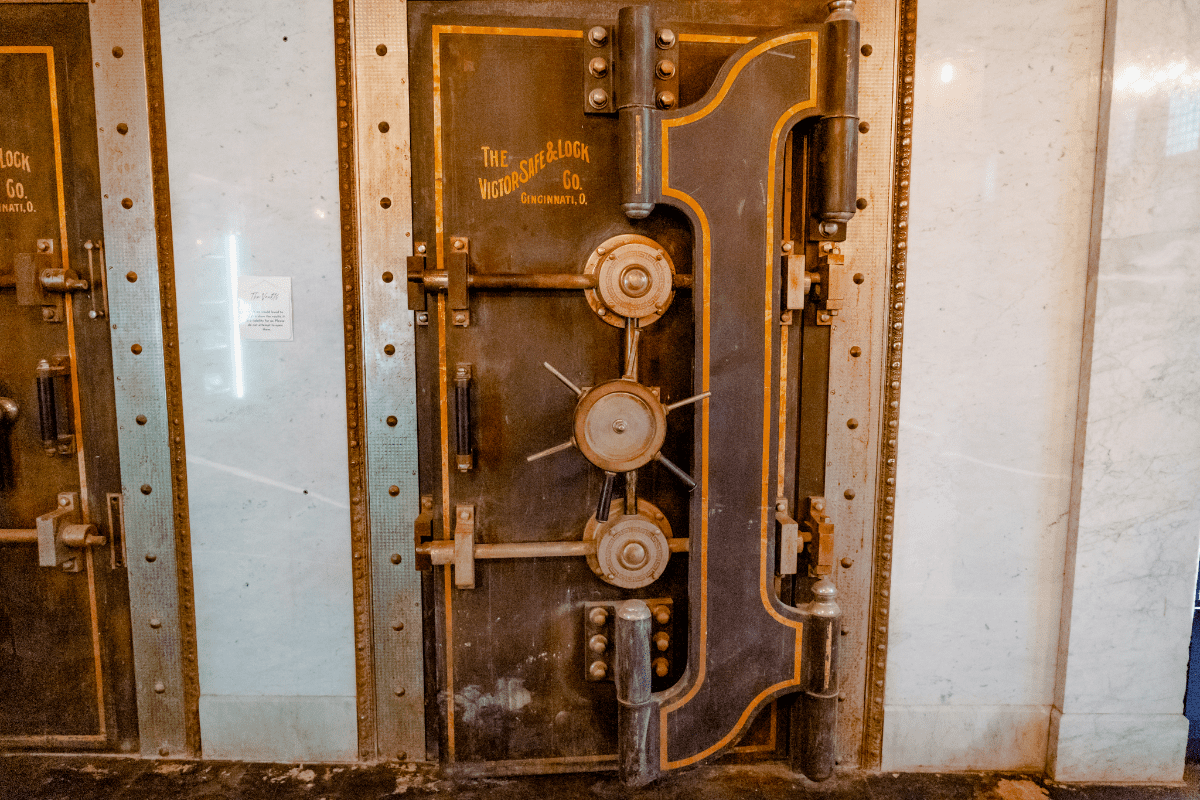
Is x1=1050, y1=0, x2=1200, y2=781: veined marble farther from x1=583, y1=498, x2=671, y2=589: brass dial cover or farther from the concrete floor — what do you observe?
x1=583, y1=498, x2=671, y2=589: brass dial cover

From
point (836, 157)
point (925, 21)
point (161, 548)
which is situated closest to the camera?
point (836, 157)

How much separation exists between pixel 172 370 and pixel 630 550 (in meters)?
1.40

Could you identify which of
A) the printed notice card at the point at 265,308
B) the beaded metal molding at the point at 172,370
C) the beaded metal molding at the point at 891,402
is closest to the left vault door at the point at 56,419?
the beaded metal molding at the point at 172,370

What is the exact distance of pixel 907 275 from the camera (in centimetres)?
179

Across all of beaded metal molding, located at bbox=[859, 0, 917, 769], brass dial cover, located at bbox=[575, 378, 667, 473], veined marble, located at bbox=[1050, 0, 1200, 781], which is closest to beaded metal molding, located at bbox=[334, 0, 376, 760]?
brass dial cover, located at bbox=[575, 378, 667, 473]

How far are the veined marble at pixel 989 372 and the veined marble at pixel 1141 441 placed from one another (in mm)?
64

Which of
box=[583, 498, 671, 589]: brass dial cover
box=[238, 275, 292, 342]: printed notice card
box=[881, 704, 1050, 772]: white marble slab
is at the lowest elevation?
box=[881, 704, 1050, 772]: white marble slab

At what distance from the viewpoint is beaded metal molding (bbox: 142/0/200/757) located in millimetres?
1718

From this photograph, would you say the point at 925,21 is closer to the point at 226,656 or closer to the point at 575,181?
the point at 575,181

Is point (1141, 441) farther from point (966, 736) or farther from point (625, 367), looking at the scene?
point (625, 367)

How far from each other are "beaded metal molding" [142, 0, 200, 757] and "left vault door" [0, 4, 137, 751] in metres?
0.17

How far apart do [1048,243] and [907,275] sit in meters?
0.41

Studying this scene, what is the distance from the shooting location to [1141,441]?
179cm

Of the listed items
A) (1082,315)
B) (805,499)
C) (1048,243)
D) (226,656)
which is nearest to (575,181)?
(805,499)
